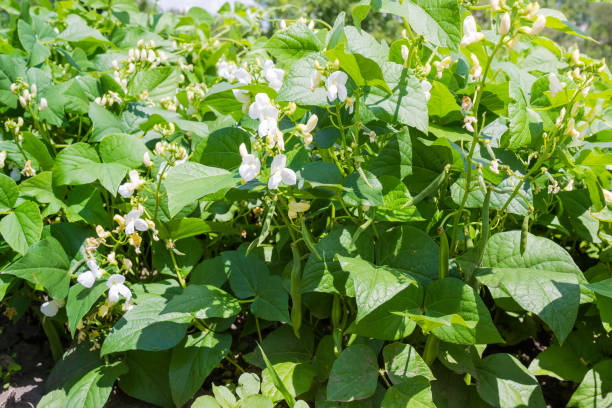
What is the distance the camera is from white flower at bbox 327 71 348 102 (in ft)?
3.76

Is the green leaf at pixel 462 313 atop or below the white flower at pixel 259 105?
below

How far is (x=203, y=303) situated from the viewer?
148cm

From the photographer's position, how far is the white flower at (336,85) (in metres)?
1.15

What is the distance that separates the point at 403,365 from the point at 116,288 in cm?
89

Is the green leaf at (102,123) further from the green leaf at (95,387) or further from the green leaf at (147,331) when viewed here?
the green leaf at (95,387)

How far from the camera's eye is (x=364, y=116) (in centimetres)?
133

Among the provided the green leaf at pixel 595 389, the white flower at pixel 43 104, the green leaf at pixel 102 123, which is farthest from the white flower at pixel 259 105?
the green leaf at pixel 595 389

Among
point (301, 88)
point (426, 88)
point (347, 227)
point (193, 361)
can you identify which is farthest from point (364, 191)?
point (193, 361)

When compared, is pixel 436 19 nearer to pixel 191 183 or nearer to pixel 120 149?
pixel 191 183

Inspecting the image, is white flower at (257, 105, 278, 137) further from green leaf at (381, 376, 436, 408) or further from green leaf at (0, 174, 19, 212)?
green leaf at (0, 174, 19, 212)

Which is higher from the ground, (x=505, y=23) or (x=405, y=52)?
(x=505, y=23)

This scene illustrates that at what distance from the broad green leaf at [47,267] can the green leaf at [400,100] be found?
3.75 feet

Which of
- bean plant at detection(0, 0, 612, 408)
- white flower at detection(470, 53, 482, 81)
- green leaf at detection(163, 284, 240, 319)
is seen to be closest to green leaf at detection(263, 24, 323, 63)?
bean plant at detection(0, 0, 612, 408)

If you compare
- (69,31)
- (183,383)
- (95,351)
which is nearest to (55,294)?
(95,351)
